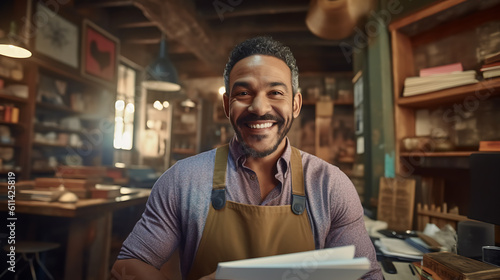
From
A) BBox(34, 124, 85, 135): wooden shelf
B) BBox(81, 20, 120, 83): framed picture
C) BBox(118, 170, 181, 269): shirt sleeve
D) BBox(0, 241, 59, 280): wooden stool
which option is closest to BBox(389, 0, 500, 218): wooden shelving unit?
BBox(118, 170, 181, 269): shirt sleeve

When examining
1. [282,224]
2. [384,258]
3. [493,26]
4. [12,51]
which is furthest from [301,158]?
[12,51]

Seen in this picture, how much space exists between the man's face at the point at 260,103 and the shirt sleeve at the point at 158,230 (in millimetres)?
372

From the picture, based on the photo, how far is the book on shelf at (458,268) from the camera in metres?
0.87

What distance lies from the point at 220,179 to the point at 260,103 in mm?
352

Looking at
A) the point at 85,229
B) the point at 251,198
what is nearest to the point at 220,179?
the point at 251,198

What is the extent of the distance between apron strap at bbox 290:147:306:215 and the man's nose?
0.26 m

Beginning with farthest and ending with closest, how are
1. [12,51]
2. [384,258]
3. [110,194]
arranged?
[110,194]
[12,51]
[384,258]

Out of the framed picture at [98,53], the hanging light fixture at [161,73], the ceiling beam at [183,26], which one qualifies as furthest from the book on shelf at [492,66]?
the framed picture at [98,53]

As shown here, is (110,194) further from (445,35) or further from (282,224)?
(445,35)

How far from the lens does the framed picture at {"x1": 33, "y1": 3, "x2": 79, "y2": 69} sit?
13.6 ft

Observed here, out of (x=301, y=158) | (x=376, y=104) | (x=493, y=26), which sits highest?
(x=493, y=26)

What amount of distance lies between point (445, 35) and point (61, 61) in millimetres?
4973

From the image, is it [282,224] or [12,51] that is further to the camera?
[12,51]

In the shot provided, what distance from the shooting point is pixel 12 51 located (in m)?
1.69
